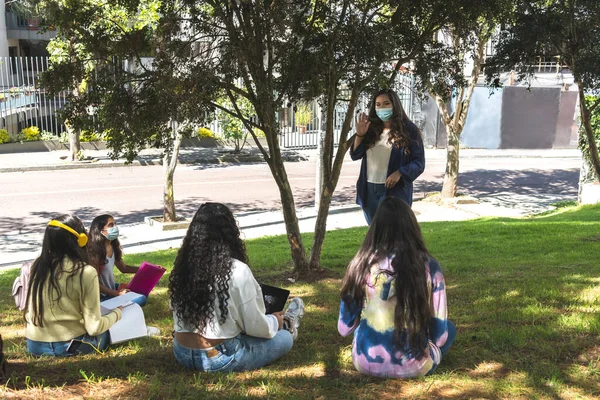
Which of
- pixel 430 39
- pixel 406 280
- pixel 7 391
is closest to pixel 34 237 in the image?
pixel 430 39

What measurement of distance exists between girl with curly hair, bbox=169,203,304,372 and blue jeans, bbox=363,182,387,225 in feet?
8.22

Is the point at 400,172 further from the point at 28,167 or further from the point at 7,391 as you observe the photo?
the point at 28,167

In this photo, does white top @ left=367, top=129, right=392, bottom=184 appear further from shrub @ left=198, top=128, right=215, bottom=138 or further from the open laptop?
shrub @ left=198, top=128, right=215, bottom=138

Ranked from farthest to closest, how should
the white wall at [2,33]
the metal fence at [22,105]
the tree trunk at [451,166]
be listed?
the white wall at [2,33], the metal fence at [22,105], the tree trunk at [451,166]

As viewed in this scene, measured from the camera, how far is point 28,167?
19.5m

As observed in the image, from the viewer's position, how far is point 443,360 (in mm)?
4168

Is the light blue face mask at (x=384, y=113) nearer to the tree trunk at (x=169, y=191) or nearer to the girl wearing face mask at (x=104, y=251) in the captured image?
the girl wearing face mask at (x=104, y=251)

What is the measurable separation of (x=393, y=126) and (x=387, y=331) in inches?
111

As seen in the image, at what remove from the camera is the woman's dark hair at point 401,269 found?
12.0 feet

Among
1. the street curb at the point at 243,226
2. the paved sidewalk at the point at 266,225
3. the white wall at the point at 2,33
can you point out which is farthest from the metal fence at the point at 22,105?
the street curb at the point at 243,226

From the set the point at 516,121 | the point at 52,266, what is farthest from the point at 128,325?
the point at 516,121

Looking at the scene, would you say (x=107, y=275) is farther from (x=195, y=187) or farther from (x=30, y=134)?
(x=30, y=134)

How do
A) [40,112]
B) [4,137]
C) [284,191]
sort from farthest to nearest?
[40,112], [4,137], [284,191]

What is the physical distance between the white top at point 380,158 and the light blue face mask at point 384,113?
142 mm
